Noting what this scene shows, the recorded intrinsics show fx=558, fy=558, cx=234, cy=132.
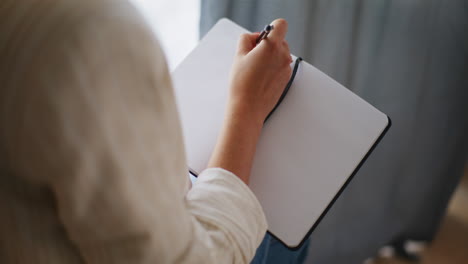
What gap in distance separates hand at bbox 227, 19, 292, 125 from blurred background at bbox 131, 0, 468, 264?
0.24 meters

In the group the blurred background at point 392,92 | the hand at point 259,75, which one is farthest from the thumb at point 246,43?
the blurred background at point 392,92

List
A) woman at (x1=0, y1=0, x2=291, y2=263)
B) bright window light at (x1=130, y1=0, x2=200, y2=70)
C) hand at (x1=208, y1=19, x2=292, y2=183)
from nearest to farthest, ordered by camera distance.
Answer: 1. woman at (x1=0, y1=0, x2=291, y2=263)
2. hand at (x1=208, y1=19, x2=292, y2=183)
3. bright window light at (x1=130, y1=0, x2=200, y2=70)

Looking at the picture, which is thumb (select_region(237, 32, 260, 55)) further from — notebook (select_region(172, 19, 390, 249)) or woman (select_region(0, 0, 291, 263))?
woman (select_region(0, 0, 291, 263))

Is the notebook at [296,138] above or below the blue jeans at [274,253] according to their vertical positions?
above

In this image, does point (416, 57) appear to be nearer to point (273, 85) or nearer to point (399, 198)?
point (399, 198)

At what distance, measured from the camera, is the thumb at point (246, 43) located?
700mm

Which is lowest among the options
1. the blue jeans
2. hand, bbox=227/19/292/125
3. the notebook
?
the blue jeans

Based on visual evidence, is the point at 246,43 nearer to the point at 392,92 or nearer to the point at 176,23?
the point at 176,23

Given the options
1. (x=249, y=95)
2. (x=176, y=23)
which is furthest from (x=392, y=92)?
(x=249, y=95)

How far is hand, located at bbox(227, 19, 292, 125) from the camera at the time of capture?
64 cm

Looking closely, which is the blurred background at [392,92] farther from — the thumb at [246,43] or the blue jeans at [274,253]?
the blue jeans at [274,253]

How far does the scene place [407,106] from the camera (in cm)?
115

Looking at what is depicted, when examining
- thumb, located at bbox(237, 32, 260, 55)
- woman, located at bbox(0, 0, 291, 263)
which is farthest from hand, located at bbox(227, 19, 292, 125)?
woman, located at bbox(0, 0, 291, 263)

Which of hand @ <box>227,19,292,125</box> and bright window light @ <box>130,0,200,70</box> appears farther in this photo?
bright window light @ <box>130,0,200,70</box>
